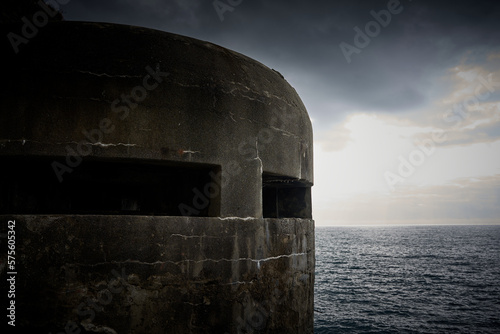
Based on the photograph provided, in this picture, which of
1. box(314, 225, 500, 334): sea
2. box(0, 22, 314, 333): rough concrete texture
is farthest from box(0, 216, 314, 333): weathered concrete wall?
box(314, 225, 500, 334): sea

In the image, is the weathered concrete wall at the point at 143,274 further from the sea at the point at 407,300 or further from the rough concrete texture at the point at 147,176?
the sea at the point at 407,300

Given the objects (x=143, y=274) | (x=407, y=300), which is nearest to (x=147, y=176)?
(x=143, y=274)

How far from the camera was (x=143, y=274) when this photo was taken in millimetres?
2461

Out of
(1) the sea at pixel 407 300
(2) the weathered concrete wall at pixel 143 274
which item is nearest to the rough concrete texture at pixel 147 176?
(2) the weathered concrete wall at pixel 143 274

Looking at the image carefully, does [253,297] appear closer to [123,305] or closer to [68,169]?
[123,305]

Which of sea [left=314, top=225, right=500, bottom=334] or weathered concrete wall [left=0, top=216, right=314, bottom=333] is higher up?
weathered concrete wall [left=0, top=216, right=314, bottom=333]

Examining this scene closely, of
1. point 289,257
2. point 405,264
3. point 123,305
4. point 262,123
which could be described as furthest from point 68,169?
point 405,264

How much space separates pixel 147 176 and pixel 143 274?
1191 millimetres

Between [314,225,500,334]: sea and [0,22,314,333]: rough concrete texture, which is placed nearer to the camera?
[0,22,314,333]: rough concrete texture

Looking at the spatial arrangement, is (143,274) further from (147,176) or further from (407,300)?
(407,300)

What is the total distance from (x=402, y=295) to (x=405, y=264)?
1746cm

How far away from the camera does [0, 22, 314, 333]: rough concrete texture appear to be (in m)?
2.35

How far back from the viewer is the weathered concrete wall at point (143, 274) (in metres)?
2.30

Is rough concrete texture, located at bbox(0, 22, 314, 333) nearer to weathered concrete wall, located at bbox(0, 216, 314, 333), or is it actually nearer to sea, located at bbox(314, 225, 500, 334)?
weathered concrete wall, located at bbox(0, 216, 314, 333)
